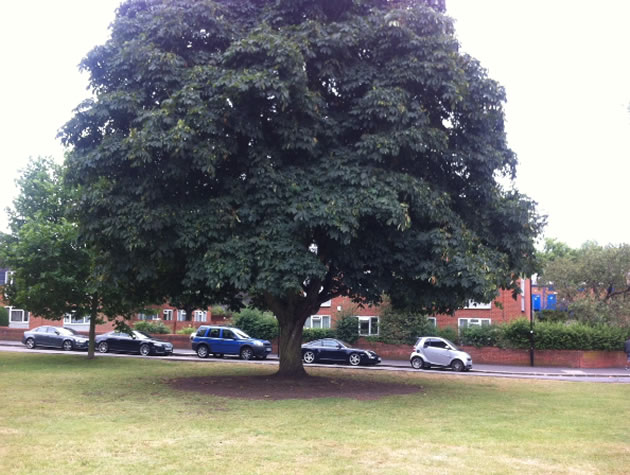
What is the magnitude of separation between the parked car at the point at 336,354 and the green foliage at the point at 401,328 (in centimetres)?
675

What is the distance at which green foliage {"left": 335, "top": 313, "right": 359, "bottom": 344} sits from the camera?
39.8 m

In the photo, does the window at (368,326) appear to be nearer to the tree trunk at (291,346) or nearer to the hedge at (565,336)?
the hedge at (565,336)

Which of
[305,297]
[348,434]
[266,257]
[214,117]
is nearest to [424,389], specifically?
[305,297]

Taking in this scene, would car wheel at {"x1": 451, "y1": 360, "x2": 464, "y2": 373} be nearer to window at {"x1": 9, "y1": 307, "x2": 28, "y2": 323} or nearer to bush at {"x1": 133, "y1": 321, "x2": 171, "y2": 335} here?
bush at {"x1": 133, "y1": 321, "x2": 171, "y2": 335}

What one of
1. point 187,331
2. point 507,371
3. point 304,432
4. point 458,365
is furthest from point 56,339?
point 304,432

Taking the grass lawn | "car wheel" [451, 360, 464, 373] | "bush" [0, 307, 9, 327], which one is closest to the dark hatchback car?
"bush" [0, 307, 9, 327]

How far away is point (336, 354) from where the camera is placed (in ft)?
104

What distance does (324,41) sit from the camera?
1534 cm

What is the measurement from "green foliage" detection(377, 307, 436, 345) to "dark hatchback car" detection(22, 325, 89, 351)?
18.2 meters

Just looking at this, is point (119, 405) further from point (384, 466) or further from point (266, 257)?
point (384, 466)

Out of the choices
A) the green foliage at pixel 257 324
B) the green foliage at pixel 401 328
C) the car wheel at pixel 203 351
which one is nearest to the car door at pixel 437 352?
the green foliage at pixel 401 328

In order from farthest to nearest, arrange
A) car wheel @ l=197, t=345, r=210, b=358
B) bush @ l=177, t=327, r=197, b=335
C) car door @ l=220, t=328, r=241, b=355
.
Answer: bush @ l=177, t=327, r=197, b=335, car wheel @ l=197, t=345, r=210, b=358, car door @ l=220, t=328, r=241, b=355

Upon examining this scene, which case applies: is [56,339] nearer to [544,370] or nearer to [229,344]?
[229,344]

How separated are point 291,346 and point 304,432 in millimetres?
8612
